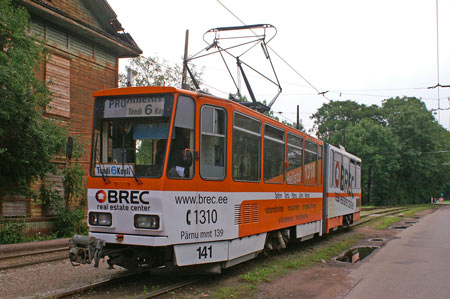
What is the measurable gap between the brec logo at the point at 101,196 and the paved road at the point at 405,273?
164 inches

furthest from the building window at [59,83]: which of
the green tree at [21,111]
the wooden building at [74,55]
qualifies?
the green tree at [21,111]

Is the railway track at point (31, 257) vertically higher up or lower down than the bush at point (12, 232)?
lower down

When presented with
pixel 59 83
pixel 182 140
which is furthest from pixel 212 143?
pixel 59 83

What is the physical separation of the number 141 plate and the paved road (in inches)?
84.4

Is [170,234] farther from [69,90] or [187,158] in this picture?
[69,90]

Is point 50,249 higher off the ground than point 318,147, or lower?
lower

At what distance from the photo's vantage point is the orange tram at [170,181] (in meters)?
6.79

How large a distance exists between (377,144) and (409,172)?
8.74 meters

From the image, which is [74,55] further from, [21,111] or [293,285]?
[293,285]

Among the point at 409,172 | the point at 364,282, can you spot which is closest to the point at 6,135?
the point at 364,282

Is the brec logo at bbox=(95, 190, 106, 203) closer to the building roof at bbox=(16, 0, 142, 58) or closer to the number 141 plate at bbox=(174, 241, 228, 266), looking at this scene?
the number 141 plate at bbox=(174, 241, 228, 266)

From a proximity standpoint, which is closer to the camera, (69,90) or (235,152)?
(235,152)

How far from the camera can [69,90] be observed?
634 inches

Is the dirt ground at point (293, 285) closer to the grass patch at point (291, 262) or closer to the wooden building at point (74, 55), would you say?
the grass patch at point (291, 262)
